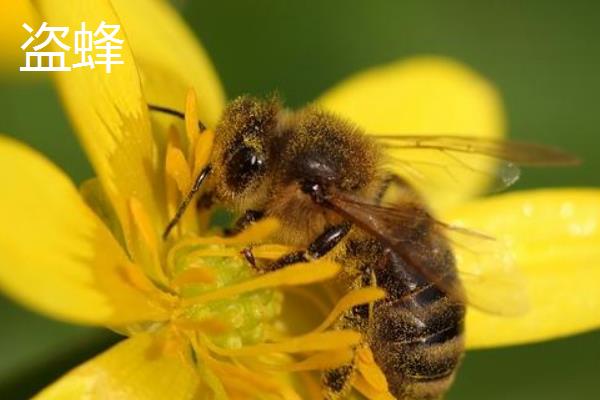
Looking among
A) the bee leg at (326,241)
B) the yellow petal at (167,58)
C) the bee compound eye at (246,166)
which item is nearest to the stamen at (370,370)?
the bee leg at (326,241)

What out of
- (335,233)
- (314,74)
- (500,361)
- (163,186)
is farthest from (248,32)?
(335,233)

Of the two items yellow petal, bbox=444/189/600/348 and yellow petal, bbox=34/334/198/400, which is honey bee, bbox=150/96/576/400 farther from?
yellow petal, bbox=444/189/600/348

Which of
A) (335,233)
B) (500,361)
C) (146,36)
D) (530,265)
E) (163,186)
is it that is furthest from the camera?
(500,361)

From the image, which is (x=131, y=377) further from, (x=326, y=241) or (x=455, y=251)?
(x=455, y=251)

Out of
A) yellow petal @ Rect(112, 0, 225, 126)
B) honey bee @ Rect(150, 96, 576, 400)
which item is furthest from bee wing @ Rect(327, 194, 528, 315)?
yellow petal @ Rect(112, 0, 225, 126)

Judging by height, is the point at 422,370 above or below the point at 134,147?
below

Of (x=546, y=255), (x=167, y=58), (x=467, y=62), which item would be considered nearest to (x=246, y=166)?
(x=167, y=58)

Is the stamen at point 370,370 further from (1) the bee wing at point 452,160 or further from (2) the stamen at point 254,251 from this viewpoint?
(1) the bee wing at point 452,160

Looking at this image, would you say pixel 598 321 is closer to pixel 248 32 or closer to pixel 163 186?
pixel 163 186
